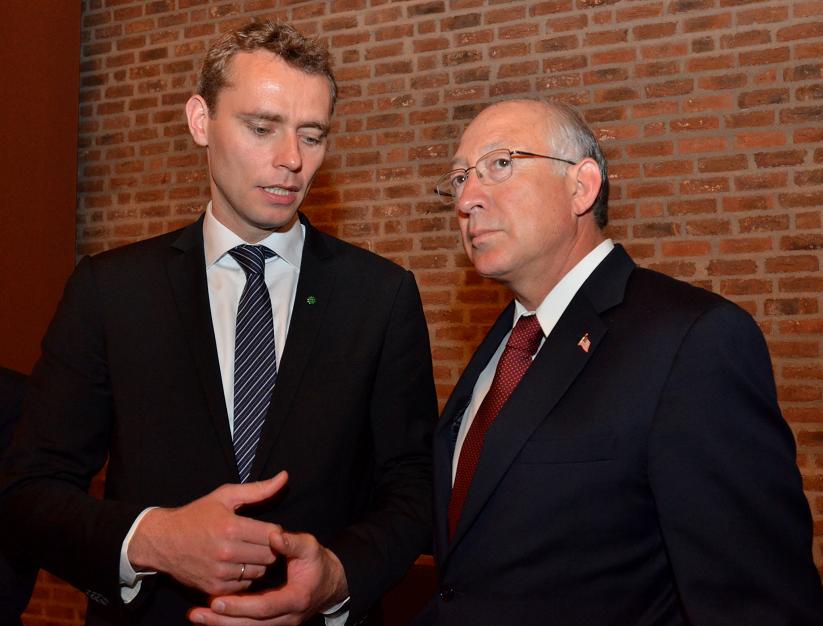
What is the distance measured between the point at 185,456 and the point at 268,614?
403 millimetres

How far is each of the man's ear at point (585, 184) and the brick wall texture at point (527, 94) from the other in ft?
5.87

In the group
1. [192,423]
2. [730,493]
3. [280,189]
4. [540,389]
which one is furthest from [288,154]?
[730,493]

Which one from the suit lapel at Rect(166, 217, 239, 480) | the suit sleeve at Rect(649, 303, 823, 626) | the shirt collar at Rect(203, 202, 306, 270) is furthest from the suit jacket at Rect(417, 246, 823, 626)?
the shirt collar at Rect(203, 202, 306, 270)

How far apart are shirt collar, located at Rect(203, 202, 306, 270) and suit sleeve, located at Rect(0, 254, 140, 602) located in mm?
248

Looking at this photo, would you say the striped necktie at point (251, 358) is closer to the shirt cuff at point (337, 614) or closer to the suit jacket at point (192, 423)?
the suit jacket at point (192, 423)

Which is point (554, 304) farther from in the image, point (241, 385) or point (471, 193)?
→ point (241, 385)

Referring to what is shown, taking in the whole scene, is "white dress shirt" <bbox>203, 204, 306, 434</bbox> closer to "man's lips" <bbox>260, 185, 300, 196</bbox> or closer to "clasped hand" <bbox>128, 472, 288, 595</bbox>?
"man's lips" <bbox>260, 185, 300, 196</bbox>

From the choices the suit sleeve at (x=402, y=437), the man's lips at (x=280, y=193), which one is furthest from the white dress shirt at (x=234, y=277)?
the suit sleeve at (x=402, y=437)

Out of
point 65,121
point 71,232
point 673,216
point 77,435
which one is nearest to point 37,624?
point 71,232

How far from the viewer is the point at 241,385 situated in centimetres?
173

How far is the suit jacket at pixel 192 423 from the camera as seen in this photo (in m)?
1.64

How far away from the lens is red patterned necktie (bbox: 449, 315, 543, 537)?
171 centimetres

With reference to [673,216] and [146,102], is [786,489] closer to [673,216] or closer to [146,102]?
[673,216]

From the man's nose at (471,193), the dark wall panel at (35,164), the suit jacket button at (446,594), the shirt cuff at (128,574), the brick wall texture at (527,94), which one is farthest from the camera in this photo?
the dark wall panel at (35,164)
